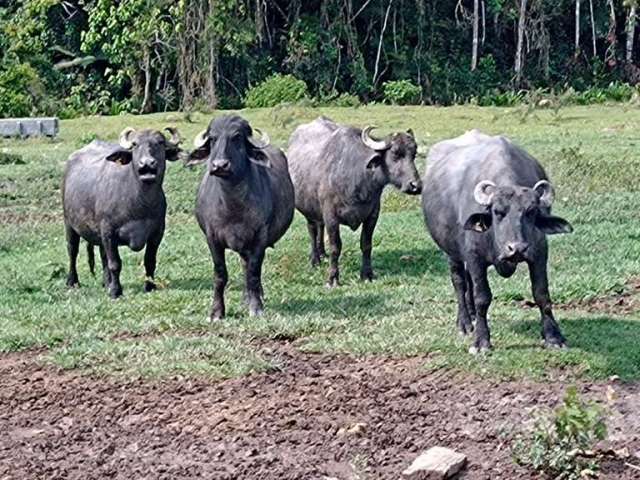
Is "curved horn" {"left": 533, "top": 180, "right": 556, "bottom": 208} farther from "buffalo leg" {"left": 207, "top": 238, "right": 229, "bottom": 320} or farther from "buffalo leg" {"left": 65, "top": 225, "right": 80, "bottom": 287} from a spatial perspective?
"buffalo leg" {"left": 65, "top": 225, "right": 80, "bottom": 287}

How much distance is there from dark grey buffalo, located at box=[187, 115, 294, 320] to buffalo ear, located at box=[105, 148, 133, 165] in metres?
1.38

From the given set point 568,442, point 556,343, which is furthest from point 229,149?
point 568,442

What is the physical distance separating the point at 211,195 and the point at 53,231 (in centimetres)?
556

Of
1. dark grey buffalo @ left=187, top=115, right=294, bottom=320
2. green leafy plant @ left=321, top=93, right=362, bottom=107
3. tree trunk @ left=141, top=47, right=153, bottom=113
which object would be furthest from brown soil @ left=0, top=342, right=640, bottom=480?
tree trunk @ left=141, top=47, right=153, bottom=113

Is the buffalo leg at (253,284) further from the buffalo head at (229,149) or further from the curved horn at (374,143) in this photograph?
the curved horn at (374,143)

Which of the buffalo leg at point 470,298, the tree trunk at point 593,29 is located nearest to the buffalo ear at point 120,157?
the buffalo leg at point 470,298

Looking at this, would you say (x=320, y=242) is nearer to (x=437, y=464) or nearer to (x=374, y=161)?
(x=374, y=161)

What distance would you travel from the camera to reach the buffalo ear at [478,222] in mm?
8125

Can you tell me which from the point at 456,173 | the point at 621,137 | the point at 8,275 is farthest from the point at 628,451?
the point at 621,137

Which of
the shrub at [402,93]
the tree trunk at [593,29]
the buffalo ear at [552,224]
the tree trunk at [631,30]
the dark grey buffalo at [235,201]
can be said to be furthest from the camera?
the tree trunk at [593,29]

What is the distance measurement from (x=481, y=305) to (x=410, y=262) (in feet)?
13.9

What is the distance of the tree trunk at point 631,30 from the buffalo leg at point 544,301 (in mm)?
24177

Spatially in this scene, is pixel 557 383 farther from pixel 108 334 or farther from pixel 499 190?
pixel 108 334

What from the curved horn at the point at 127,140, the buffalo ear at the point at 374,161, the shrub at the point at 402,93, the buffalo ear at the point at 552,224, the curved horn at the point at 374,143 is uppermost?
the curved horn at the point at 127,140
